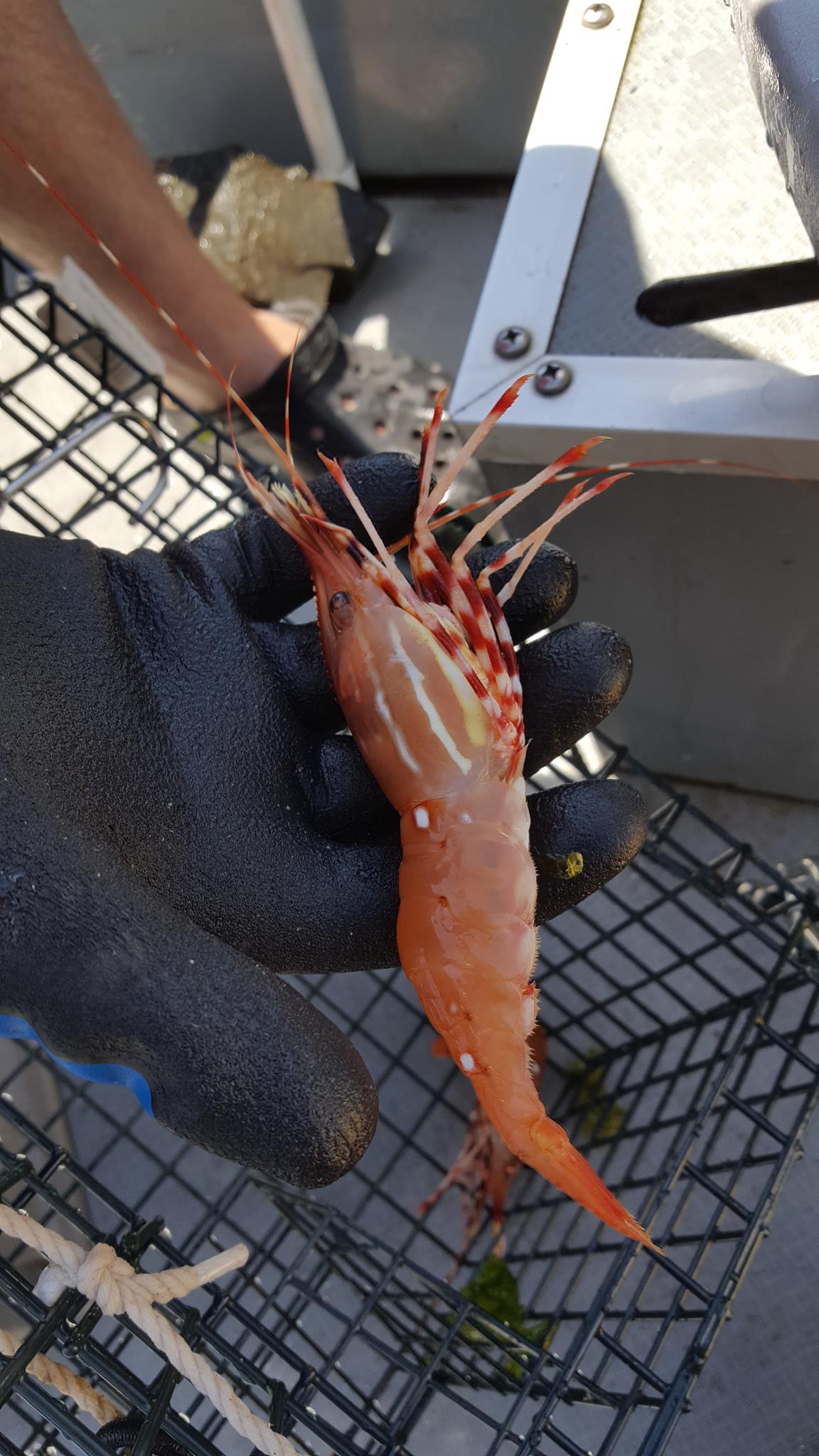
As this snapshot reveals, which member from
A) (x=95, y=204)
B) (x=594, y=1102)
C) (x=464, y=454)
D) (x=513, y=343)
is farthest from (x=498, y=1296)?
(x=95, y=204)

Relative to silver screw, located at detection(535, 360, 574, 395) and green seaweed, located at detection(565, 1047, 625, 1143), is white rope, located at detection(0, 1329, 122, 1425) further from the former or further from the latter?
silver screw, located at detection(535, 360, 574, 395)

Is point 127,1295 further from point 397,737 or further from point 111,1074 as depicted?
point 397,737

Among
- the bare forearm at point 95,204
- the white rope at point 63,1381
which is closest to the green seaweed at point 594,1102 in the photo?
the white rope at point 63,1381

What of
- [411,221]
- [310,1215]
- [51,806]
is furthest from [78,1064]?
[411,221]

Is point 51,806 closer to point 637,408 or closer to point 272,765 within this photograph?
point 272,765

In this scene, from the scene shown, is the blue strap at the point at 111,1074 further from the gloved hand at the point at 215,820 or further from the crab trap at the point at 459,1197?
the crab trap at the point at 459,1197

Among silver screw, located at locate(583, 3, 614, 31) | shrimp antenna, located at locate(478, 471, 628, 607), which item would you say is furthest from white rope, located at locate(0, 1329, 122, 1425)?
silver screw, located at locate(583, 3, 614, 31)
